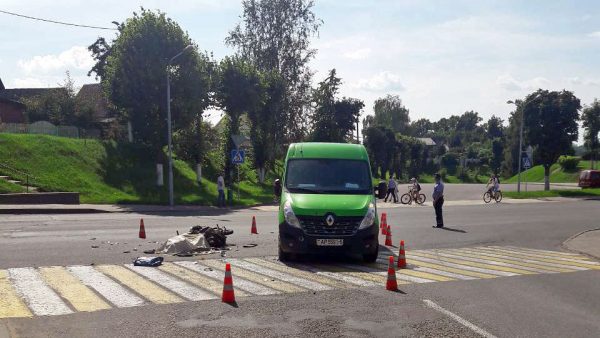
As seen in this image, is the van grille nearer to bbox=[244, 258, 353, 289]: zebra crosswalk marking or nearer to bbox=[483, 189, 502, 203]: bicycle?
bbox=[244, 258, 353, 289]: zebra crosswalk marking

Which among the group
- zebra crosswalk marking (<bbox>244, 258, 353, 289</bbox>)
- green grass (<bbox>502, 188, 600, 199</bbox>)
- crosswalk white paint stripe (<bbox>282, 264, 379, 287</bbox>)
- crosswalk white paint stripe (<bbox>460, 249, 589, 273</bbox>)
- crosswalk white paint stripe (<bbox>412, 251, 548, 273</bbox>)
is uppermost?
zebra crosswalk marking (<bbox>244, 258, 353, 289</bbox>)

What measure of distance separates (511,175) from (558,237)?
8492 cm

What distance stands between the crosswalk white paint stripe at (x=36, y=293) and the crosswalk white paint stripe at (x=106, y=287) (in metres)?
0.63

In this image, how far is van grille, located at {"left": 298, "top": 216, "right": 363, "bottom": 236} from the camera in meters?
11.8

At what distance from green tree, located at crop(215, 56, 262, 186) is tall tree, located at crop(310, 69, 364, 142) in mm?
14997

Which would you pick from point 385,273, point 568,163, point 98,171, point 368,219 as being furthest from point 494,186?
point 568,163

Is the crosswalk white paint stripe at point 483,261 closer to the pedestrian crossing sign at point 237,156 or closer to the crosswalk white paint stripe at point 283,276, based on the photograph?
the crosswalk white paint stripe at point 283,276

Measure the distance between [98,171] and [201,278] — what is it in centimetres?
2688

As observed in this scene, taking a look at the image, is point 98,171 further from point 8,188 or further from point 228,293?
point 228,293

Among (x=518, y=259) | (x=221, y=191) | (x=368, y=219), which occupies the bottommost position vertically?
(x=518, y=259)

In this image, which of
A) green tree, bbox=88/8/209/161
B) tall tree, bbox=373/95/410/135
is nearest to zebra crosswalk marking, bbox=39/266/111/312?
green tree, bbox=88/8/209/161

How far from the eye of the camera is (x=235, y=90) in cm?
4259

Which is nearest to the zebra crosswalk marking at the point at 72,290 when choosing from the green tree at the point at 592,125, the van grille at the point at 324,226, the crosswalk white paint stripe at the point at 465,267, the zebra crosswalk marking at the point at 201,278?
the zebra crosswalk marking at the point at 201,278

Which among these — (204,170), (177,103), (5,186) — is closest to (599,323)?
(5,186)
